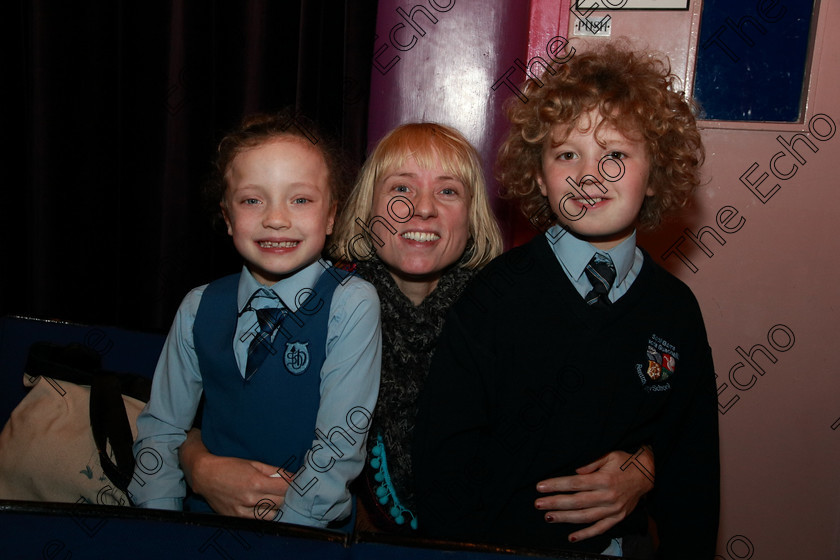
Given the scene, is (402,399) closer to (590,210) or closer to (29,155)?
(590,210)

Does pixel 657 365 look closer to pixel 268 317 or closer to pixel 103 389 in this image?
pixel 268 317

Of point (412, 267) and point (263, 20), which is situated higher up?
point (263, 20)

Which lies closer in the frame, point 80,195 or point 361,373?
point 361,373

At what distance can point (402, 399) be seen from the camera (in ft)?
4.05

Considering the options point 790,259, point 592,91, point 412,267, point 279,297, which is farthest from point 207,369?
point 790,259

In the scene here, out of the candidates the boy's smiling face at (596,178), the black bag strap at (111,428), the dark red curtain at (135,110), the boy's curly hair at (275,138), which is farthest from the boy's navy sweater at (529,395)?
the dark red curtain at (135,110)

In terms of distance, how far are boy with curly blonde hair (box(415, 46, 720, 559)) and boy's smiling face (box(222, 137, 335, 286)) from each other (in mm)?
344

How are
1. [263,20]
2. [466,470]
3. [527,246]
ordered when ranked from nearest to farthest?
[466,470] < [527,246] < [263,20]

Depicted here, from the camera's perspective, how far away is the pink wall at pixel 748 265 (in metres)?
1.62

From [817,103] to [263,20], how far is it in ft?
5.15

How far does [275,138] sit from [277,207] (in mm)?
157

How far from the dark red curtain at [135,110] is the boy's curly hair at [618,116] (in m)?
0.53

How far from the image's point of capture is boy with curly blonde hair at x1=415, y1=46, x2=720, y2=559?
3.52 feet

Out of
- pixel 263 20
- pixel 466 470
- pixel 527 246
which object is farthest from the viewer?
pixel 263 20
